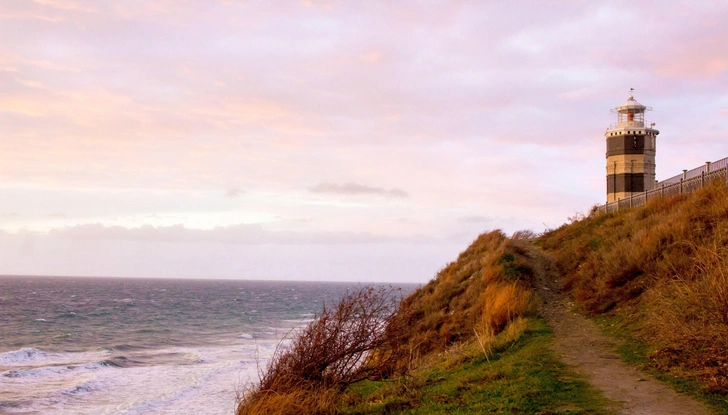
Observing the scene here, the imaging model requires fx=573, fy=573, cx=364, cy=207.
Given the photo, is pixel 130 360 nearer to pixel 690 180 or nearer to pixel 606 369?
pixel 690 180

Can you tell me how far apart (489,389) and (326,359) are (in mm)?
2581

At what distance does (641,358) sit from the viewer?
9664 millimetres

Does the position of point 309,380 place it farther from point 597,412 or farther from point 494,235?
point 494,235

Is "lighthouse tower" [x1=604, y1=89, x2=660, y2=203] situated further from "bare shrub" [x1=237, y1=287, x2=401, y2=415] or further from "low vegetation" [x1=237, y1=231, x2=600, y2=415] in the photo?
"bare shrub" [x1=237, y1=287, x2=401, y2=415]

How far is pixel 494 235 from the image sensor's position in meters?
29.2

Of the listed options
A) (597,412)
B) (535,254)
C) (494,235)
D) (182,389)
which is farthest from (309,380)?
(494,235)

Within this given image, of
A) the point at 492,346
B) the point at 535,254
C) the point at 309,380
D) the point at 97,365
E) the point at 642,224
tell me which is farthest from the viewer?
the point at 97,365

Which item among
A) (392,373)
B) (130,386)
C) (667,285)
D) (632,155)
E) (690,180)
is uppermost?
(632,155)

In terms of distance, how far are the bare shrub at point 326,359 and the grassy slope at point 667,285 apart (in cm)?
445

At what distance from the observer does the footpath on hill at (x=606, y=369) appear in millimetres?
7199

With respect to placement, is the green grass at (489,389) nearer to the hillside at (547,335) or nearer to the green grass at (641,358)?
the hillside at (547,335)

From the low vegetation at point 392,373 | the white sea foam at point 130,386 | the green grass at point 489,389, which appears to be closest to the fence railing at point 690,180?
the low vegetation at point 392,373

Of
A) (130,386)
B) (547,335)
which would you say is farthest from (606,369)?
(130,386)

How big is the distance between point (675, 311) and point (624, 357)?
1821 millimetres
